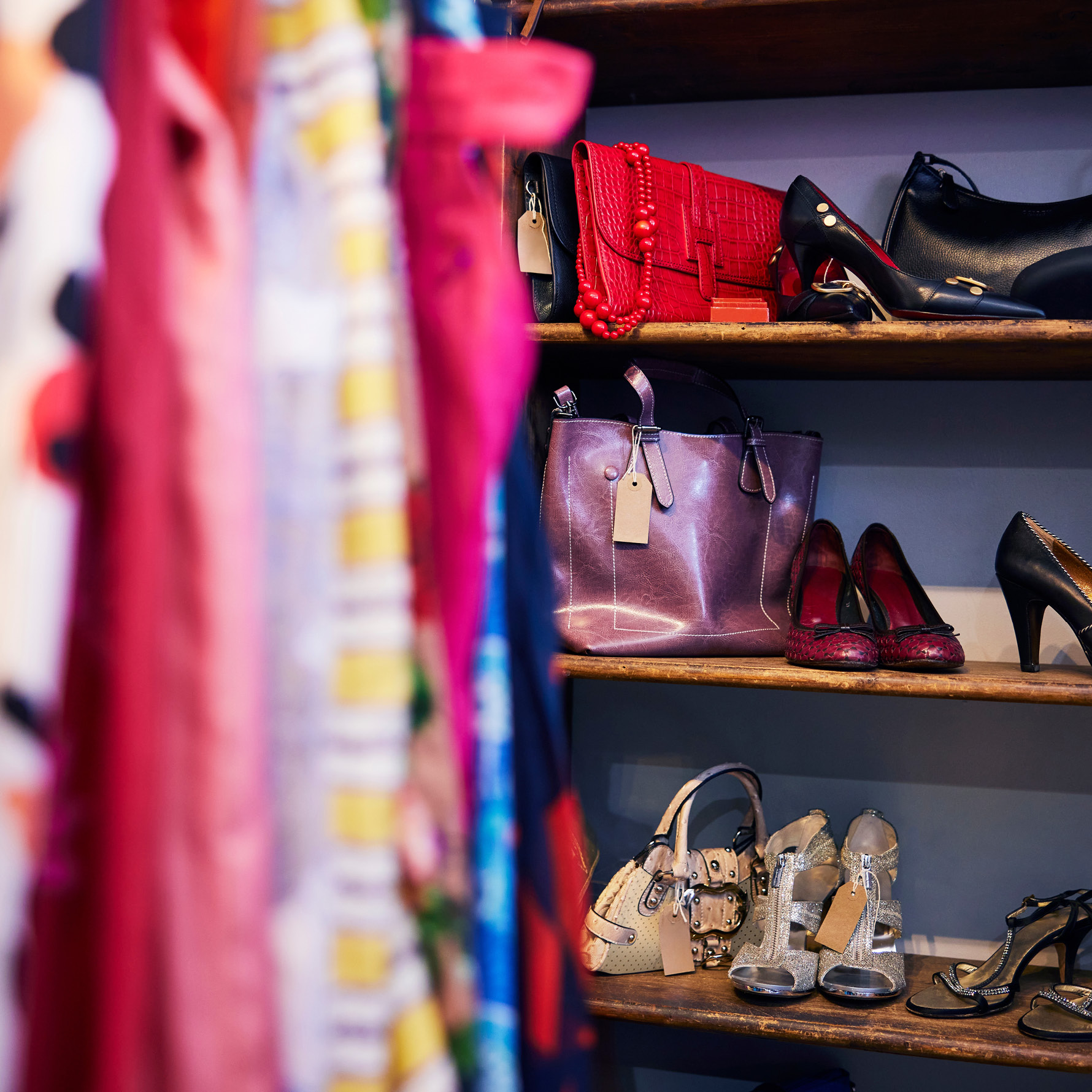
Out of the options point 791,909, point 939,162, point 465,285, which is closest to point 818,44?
point 939,162

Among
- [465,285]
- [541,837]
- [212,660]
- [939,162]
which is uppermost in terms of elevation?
[939,162]

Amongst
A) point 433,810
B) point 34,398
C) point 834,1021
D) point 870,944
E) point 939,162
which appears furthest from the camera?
point 939,162

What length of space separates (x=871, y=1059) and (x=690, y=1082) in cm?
29

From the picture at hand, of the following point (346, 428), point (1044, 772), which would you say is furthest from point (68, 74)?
point (1044, 772)

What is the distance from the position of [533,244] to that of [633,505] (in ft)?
1.19

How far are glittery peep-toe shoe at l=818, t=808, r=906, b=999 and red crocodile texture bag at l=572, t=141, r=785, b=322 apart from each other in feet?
2.53

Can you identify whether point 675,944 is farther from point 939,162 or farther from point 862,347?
Result: point 939,162

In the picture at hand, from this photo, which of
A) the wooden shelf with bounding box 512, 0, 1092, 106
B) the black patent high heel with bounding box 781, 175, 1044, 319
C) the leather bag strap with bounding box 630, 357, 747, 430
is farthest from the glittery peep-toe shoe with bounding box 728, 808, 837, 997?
the wooden shelf with bounding box 512, 0, 1092, 106

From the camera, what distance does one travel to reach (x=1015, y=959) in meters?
1.14

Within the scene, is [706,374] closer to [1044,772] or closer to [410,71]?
[1044,772]

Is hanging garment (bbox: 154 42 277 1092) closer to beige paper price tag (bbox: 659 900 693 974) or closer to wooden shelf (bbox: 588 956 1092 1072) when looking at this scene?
wooden shelf (bbox: 588 956 1092 1072)

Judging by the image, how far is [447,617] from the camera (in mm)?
407

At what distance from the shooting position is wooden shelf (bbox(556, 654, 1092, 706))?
1006 mm

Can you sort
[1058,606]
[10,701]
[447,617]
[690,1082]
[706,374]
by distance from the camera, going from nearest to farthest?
[10,701]
[447,617]
[1058,606]
[706,374]
[690,1082]
